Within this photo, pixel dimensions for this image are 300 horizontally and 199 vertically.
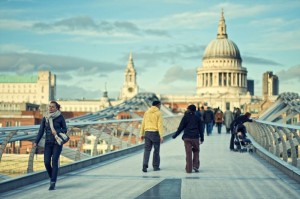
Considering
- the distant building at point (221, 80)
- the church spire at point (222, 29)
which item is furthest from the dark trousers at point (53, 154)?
the church spire at point (222, 29)

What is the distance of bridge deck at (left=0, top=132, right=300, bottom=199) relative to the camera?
1027 cm

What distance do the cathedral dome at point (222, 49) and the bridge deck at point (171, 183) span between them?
161031 millimetres

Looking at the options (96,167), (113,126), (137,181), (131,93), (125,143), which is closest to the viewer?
(137,181)

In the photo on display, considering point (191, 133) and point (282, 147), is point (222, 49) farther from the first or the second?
point (191, 133)

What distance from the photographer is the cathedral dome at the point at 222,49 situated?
176m

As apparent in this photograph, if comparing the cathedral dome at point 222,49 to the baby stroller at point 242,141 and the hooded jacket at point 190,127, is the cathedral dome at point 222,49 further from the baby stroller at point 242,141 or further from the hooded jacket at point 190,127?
the hooded jacket at point 190,127

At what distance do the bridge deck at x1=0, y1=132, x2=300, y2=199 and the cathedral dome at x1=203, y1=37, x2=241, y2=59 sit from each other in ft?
528

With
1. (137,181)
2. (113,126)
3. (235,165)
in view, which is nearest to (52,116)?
(137,181)

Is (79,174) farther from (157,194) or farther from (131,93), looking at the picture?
(131,93)

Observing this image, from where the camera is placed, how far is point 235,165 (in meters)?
15.5

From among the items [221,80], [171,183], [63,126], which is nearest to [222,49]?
[221,80]

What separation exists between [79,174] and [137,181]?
1495mm

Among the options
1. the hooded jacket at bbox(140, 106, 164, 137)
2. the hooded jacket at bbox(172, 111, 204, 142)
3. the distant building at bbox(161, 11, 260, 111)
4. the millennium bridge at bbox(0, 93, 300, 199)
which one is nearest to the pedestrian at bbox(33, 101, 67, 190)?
the millennium bridge at bbox(0, 93, 300, 199)

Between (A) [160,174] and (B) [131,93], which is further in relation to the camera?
(B) [131,93]
